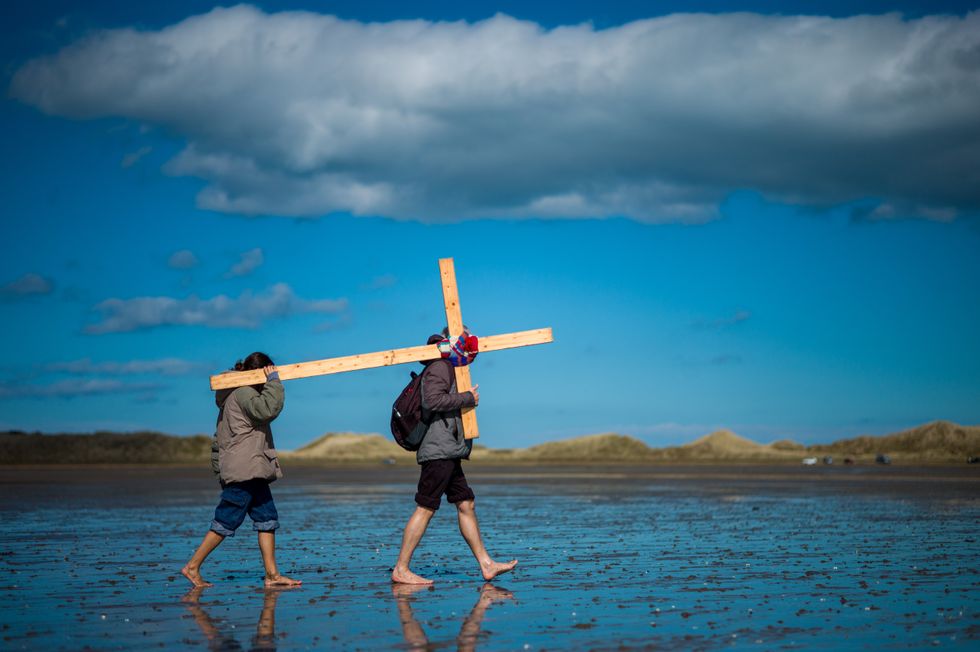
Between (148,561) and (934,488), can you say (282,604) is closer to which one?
(148,561)

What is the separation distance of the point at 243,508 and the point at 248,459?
533 mm

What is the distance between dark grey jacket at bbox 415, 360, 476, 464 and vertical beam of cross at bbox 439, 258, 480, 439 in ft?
0.48

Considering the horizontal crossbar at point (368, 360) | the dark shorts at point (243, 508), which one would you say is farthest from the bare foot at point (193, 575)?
the horizontal crossbar at point (368, 360)

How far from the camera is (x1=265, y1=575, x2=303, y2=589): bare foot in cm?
1118

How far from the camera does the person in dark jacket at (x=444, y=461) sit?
11.7 metres

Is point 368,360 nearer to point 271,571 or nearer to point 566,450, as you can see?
point 271,571

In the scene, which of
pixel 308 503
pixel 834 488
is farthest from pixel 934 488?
pixel 308 503

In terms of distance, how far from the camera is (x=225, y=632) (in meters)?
8.51

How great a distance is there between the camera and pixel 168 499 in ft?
92.1

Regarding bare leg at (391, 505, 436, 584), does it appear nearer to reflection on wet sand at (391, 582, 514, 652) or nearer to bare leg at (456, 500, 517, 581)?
reflection on wet sand at (391, 582, 514, 652)

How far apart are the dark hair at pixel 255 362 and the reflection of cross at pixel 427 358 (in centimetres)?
11

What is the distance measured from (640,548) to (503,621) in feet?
20.6

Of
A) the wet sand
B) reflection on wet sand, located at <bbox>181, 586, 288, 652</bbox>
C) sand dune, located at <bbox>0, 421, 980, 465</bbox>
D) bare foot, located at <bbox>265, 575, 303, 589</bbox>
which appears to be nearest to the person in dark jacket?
the wet sand

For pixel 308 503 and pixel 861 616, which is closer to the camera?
pixel 861 616
